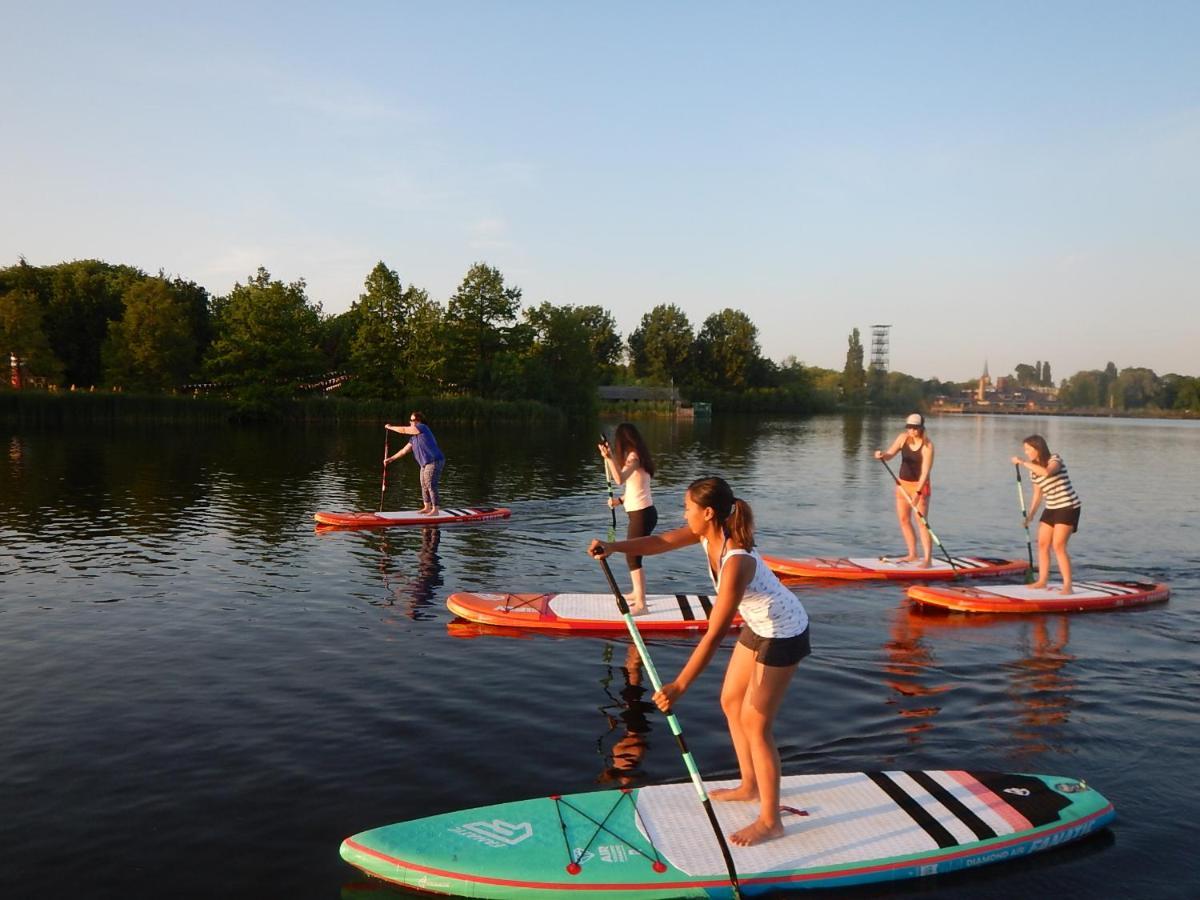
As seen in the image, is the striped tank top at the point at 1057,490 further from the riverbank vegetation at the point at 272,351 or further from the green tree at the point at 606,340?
the green tree at the point at 606,340

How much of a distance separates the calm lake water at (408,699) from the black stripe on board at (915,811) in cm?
26

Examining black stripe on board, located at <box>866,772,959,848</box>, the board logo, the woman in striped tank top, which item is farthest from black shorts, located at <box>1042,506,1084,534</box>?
the board logo

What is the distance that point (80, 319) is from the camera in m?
83.2

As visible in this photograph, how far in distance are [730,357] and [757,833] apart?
527 feet

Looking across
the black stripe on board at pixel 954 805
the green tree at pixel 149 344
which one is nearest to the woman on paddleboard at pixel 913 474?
the black stripe on board at pixel 954 805

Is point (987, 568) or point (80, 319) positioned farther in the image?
point (80, 319)

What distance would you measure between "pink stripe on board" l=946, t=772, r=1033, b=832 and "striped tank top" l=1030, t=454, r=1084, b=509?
7707 mm

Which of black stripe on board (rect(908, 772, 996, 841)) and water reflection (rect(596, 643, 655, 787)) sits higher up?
black stripe on board (rect(908, 772, 996, 841))

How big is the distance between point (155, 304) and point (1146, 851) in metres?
83.7

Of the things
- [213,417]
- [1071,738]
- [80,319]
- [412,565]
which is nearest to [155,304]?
[80,319]

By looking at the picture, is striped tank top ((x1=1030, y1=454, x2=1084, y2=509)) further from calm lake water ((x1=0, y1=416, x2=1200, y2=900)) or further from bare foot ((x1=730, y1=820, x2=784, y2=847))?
bare foot ((x1=730, y1=820, x2=784, y2=847))

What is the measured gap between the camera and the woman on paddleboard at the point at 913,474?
15.5 m

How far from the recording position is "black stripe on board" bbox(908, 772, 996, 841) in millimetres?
6215

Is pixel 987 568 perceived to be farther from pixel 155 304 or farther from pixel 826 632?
pixel 155 304
